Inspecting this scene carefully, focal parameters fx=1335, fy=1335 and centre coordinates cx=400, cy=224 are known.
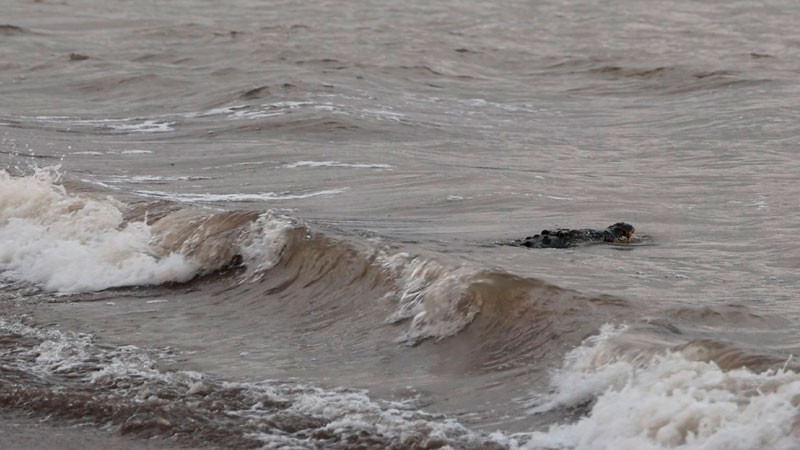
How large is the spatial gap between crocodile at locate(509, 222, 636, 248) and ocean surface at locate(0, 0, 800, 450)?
0.17 meters

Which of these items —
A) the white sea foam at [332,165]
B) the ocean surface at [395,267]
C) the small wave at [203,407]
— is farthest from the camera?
the white sea foam at [332,165]

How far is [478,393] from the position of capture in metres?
6.44

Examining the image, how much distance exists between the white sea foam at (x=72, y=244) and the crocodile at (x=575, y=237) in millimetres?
2322

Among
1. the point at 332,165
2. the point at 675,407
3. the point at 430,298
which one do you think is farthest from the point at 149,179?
the point at 675,407

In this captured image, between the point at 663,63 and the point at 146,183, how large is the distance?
12562mm

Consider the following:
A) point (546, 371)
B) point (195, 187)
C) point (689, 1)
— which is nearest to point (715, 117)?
point (195, 187)

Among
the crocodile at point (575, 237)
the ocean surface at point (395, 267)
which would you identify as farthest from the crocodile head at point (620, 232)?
the ocean surface at point (395, 267)

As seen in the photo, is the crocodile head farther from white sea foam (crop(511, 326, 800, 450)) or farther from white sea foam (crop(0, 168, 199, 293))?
white sea foam (crop(511, 326, 800, 450))

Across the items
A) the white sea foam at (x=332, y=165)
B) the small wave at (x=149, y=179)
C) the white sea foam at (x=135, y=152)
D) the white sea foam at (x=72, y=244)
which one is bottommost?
the white sea foam at (x=135, y=152)

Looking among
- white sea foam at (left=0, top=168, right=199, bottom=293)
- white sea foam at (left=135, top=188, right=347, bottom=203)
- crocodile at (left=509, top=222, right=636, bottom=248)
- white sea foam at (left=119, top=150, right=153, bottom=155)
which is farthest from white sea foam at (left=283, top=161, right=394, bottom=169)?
crocodile at (left=509, top=222, right=636, bottom=248)

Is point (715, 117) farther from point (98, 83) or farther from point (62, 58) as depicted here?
point (62, 58)

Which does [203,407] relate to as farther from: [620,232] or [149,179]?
[149,179]

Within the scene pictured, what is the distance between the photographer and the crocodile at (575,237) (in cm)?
916

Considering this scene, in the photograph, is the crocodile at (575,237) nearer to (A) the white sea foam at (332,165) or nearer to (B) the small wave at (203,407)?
(B) the small wave at (203,407)
